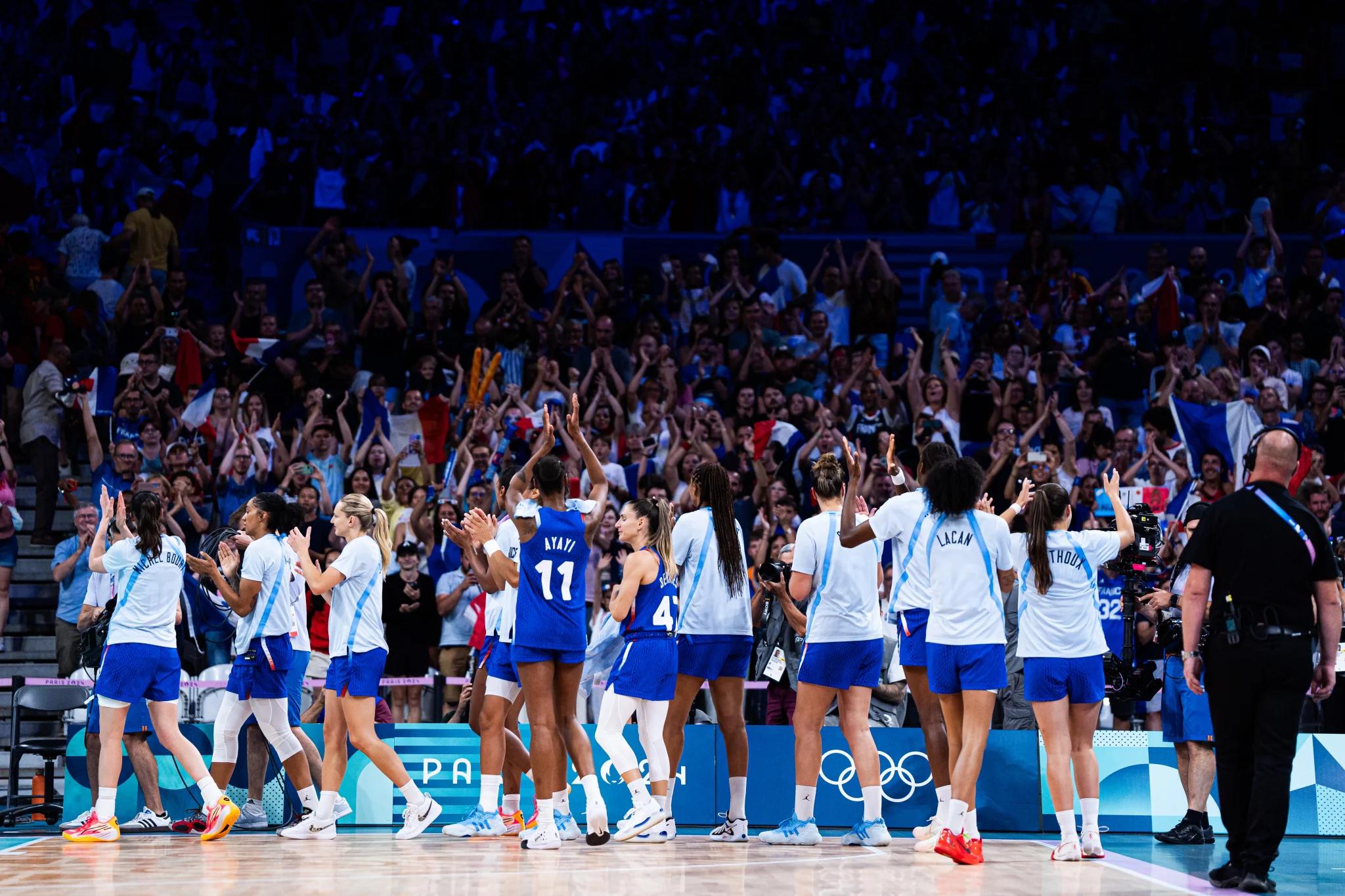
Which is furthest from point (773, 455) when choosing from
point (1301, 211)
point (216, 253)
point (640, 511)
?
point (1301, 211)

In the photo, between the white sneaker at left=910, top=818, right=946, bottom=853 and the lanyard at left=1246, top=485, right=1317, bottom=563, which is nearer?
the lanyard at left=1246, top=485, right=1317, bottom=563

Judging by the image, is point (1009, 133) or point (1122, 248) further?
point (1009, 133)

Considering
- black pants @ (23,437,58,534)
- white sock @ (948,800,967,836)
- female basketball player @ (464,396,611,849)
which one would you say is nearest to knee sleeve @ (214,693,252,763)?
female basketball player @ (464,396,611,849)

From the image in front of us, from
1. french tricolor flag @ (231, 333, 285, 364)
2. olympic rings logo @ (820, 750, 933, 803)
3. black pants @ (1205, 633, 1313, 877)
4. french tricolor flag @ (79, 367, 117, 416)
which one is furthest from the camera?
french tricolor flag @ (231, 333, 285, 364)

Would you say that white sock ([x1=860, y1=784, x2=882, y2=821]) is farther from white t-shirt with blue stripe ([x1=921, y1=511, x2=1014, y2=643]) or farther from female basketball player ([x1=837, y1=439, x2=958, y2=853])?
white t-shirt with blue stripe ([x1=921, y1=511, x2=1014, y2=643])

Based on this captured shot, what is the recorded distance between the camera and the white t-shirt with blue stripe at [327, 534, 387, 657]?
997 cm

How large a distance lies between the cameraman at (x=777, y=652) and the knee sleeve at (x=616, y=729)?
204 cm

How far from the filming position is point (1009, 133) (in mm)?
22453

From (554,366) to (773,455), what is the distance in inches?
112

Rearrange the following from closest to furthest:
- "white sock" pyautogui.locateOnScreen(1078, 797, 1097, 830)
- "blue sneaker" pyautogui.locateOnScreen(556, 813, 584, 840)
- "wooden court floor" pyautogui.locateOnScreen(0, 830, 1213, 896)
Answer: "wooden court floor" pyautogui.locateOnScreen(0, 830, 1213, 896)
"white sock" pyautogui.locateOnScreen(1078, 797, 1097, 830)
"blue sneaker" pyautogui.locateOnScreen(556, 813, 584, 840)

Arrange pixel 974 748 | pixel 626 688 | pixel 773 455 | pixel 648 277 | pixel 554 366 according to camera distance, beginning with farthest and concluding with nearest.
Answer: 1. pixel 648 277
2. pixel 554 366
3. pixel 773 455
4. pixel 626 688
5. pixel 974 748

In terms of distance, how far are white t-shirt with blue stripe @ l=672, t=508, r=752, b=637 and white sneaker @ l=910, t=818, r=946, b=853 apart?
1.74 m

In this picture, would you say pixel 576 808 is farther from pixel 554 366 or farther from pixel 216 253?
pixel 216 253

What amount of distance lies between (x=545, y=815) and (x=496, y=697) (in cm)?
90
